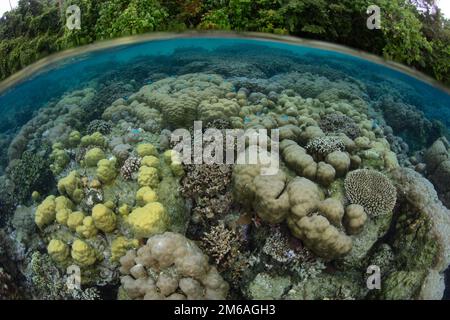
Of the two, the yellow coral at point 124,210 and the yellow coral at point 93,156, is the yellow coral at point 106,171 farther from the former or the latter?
the yellow coral at point 124,210

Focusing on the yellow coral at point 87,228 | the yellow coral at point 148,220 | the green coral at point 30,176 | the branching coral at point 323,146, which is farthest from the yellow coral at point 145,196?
the branching coral at point 323,146

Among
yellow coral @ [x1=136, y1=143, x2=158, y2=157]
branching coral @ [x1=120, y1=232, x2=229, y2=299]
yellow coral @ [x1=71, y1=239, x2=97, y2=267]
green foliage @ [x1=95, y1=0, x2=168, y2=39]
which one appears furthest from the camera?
green foliage @ [x1=95, y1=0, x2=168, y2=39]

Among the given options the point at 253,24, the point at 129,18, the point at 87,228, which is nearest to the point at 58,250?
the point at 87,228

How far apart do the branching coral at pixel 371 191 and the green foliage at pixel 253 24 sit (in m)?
2.67

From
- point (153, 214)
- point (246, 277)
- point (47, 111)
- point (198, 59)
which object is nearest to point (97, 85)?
point (47, 111)

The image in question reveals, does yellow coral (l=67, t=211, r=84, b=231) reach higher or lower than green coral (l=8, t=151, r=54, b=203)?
lower

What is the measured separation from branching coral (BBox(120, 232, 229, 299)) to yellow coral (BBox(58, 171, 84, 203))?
135cm

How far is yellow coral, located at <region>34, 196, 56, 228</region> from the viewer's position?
5863 mm

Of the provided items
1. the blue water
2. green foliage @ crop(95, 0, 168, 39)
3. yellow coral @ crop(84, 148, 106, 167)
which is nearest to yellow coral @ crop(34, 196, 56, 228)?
yellow coral @ crop(84, 148, 106, 167)

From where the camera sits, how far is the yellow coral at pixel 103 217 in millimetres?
5492

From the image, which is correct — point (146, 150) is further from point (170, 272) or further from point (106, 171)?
point (170, 272)

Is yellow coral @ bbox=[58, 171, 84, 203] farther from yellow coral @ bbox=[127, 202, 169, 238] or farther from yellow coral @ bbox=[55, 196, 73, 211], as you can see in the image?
yellow coral @ bbox=[127, 202, 169, 238]

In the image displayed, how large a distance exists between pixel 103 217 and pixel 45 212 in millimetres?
1083
